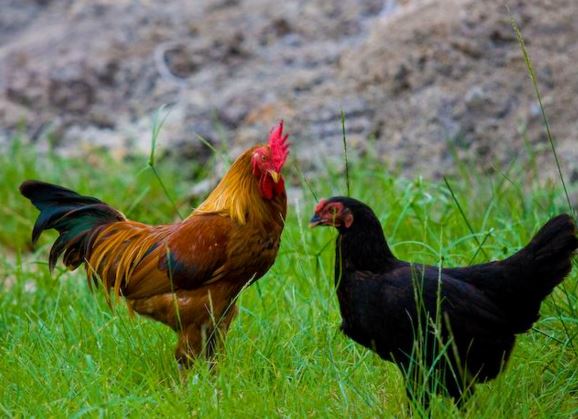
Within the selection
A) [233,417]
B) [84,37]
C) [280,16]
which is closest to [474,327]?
[233,417]

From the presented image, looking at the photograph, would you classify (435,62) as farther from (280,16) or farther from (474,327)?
(474,327)

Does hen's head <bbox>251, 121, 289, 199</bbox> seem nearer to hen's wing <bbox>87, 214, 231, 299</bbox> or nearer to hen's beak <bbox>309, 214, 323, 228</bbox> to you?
hen's wing <bbox>87, 214, 231, 299</bbox>

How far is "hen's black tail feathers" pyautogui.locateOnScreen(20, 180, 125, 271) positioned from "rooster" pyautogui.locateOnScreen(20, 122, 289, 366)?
35 millimetres

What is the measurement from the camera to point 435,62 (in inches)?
261

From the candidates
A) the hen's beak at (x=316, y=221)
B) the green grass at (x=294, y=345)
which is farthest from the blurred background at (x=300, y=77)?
the hen's beak at (x=316, y=221)

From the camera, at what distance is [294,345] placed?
13.3 feet

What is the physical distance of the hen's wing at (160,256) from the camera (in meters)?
4.08

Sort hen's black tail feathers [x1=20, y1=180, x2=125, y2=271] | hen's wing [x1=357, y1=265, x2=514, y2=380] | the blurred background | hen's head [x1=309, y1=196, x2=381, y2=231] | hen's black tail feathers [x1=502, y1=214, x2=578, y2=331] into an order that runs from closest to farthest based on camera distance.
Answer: hen's black tail feathers [x1=502, y1=214, x2=578, y2=331]
hen's wing [x1=357, y1=265, x2=514, y2=380]
hen's head [x1=309, y1=196, x2=381, y2=231]
hen's black tail feathers [x1=20, y1=180, x2=125, y2=271]
the blurred background

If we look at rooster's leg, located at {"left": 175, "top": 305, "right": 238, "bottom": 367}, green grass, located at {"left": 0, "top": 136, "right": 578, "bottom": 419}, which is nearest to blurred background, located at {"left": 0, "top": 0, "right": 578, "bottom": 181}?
green grass, located at {"left": 0, "top": 136, "right": 578, "bottom": 419}

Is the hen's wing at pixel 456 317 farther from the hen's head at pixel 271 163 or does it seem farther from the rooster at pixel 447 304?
the hen's head at pixel 271 163

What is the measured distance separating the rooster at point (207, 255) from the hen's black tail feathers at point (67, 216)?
4cm

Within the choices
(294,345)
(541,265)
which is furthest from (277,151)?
(541,265)

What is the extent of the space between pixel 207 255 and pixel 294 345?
513 mm

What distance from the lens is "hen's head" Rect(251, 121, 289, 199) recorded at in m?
4.11
